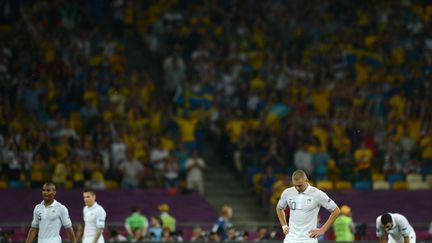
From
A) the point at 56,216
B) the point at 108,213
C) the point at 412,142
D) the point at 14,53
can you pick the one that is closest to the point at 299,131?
the point at 412,142

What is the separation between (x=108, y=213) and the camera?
1125 inches

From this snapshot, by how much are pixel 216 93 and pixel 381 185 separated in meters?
5.41

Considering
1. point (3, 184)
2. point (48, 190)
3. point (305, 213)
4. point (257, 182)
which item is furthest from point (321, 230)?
point (257, 182)

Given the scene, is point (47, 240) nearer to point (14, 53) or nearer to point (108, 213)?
point (108, 213)

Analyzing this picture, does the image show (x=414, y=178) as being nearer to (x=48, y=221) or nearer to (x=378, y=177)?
(x=378, y=177)

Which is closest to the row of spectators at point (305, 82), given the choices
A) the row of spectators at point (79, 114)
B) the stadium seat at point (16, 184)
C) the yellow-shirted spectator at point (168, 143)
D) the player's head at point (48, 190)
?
the yellow-shirted spectator at point (168, 143)

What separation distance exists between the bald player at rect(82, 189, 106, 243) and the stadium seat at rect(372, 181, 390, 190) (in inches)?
427

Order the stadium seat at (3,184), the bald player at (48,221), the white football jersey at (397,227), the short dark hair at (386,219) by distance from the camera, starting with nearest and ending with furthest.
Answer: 1. the bald player at (48,221)
2. the short dark hair at (386,219)
3. the white football jersey at (397,227)
4. the stadium seat at (3,184)

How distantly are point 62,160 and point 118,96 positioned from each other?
3.11 metres

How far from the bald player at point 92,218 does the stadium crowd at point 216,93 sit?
7382 mm

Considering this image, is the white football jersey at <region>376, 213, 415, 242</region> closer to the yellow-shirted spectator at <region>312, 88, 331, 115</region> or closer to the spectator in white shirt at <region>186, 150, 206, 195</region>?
the spectator in white shirt at <region>186, 150, 206, 195</region>

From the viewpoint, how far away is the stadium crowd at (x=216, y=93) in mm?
29781

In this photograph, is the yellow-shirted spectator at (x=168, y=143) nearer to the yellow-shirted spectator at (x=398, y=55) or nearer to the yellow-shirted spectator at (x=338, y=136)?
the yellow-shirted spectator at (x=338, y=136)

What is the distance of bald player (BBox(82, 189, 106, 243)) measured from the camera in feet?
69.2
